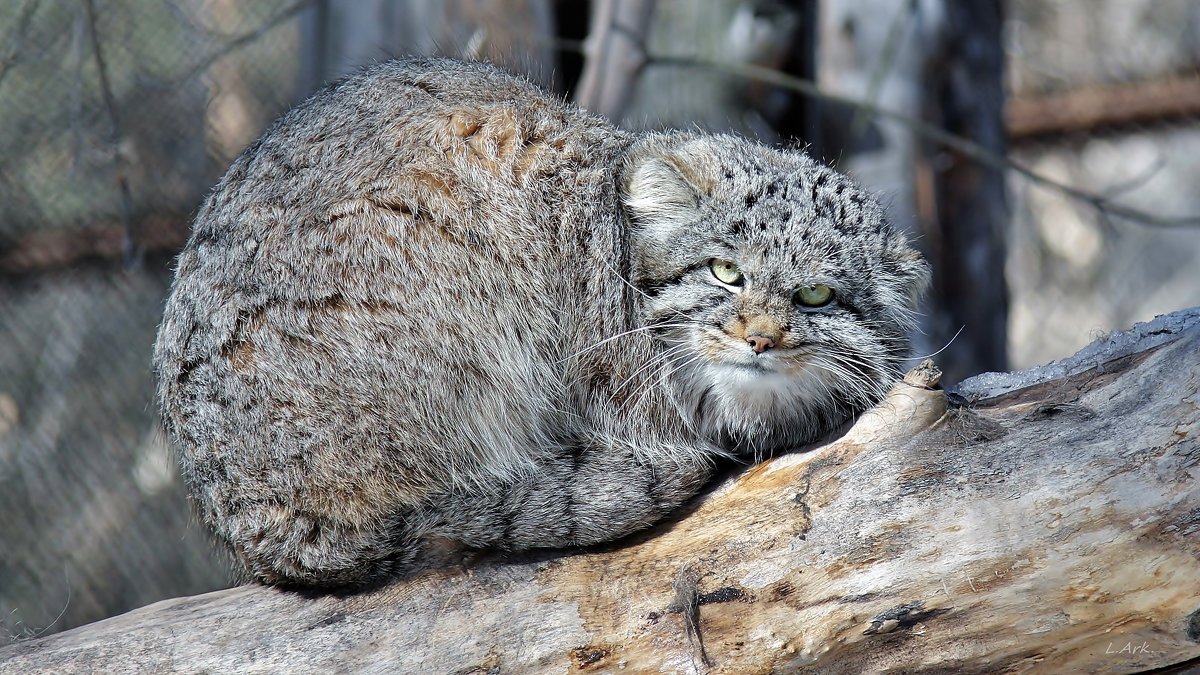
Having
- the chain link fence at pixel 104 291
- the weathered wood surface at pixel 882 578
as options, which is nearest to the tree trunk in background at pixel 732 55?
the chain link fence at pixel 104 291

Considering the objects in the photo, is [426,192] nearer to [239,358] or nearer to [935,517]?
[239,358]

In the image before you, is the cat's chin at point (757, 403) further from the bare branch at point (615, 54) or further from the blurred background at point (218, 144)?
the bare branch at point (615, 54)

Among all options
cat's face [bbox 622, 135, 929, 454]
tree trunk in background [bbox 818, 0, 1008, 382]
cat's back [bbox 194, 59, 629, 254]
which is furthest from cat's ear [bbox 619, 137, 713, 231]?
tree trunk in background [bbox 818, 0, 1008, 382]

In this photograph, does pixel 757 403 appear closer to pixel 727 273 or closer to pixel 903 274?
pixel 727 273

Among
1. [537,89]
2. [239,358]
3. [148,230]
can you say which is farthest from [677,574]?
[148,230]

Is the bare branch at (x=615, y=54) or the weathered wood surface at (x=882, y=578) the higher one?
the bare branch at (x=615, y=54)

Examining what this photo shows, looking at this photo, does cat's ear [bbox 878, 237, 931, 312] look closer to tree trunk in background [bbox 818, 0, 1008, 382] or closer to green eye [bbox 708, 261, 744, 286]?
green eye [bbox 708, 261, 744, 286]

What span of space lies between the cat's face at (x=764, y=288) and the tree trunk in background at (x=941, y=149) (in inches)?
125

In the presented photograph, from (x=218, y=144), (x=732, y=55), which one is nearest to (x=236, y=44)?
(x=218, y=144)

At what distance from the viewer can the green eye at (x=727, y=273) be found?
3.74 m

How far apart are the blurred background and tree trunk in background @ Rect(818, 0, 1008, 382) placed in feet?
0.05

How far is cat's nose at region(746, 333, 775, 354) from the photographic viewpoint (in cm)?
348

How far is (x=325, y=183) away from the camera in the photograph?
369cm

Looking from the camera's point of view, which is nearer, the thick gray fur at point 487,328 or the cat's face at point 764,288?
the thick gray fur at point 487,328
